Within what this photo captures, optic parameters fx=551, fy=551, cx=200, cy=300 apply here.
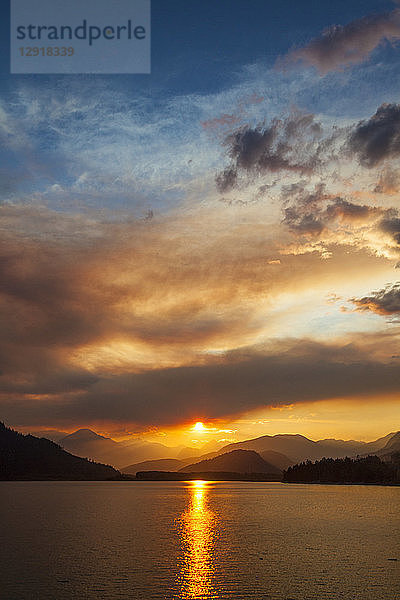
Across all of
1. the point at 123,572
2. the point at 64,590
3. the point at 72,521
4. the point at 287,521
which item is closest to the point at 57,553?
the point at 123,572

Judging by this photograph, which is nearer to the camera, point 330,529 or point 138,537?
point 138,537

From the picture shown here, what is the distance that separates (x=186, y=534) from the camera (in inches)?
3693

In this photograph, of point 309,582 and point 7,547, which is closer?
point 309,582

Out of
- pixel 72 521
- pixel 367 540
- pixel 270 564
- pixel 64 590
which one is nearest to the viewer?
pixel 64 590

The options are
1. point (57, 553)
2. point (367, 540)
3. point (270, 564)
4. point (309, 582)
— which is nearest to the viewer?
point (309, 582)

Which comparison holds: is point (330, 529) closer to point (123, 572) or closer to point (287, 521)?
point (287, 521)

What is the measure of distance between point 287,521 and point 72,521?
4614 centimetres

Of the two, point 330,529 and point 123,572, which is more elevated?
point 123,572

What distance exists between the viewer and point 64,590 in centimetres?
4959

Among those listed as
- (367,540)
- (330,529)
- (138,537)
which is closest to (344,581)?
(367,540)

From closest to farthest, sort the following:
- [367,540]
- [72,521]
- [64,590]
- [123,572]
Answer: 1. [64,590]
2. [123,572]
3. [367,540]
4. [72,521]

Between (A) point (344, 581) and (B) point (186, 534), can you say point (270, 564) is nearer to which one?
(A) point (344, 581)

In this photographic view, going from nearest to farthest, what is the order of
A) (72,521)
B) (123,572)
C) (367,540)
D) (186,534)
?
(123,572)
(367,540)
(186,534)
(72,521)

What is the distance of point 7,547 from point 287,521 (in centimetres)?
6470
